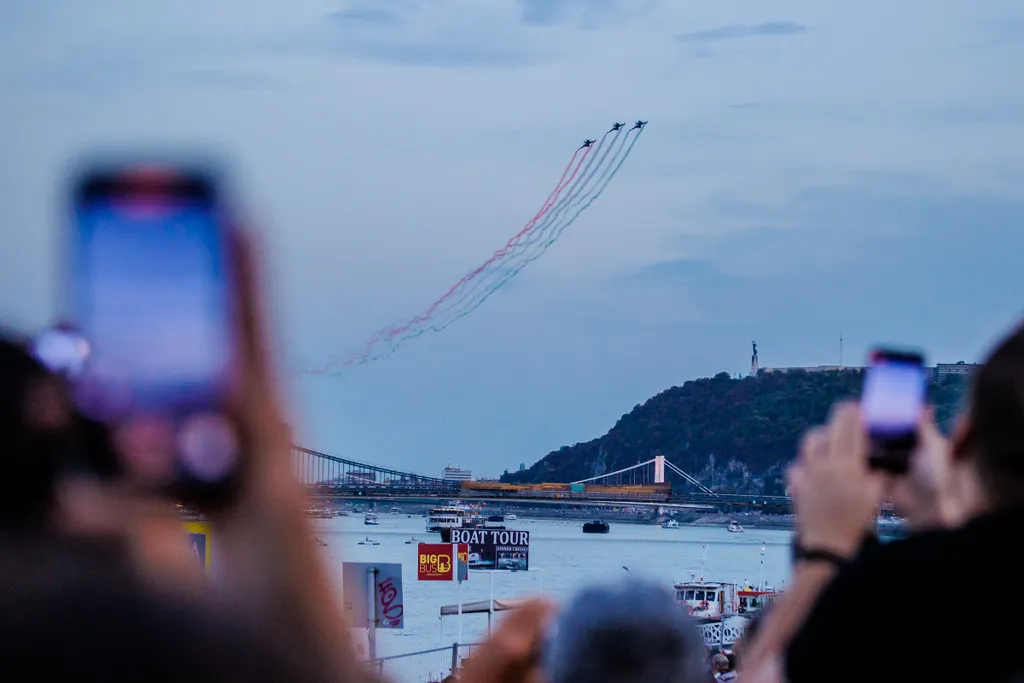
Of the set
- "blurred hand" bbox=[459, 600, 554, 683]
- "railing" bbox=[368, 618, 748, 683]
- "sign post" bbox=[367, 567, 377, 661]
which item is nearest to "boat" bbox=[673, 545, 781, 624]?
"railing" bbox=[368, 618, 748, 683]

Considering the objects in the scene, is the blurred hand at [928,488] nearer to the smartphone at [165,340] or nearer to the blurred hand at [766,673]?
the blurred hand at [766,673]

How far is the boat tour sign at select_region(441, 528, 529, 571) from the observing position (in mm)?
32562

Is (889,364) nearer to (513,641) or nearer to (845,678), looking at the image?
(845,678)

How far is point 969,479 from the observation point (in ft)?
6.75

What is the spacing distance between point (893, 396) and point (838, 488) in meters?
0.19

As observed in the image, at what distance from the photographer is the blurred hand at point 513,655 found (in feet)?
8.62

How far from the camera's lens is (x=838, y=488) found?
230 cm

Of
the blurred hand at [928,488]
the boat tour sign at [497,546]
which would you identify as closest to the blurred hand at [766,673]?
the blurred hand at [928,488]

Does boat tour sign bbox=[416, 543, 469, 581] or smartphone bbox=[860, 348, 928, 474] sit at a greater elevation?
smartphone bbox=[860, 348, 928, 474]

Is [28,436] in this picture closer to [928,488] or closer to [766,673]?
[766,673]

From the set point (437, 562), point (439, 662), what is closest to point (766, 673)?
point (439, 662)

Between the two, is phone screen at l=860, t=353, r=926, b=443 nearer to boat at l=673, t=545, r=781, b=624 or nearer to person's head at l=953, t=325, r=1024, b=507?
person's head at l=953, t=325, r=1024, b=507

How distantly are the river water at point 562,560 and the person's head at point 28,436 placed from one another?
3403 centimetres

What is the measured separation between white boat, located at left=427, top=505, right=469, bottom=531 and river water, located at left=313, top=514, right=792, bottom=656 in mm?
1679
